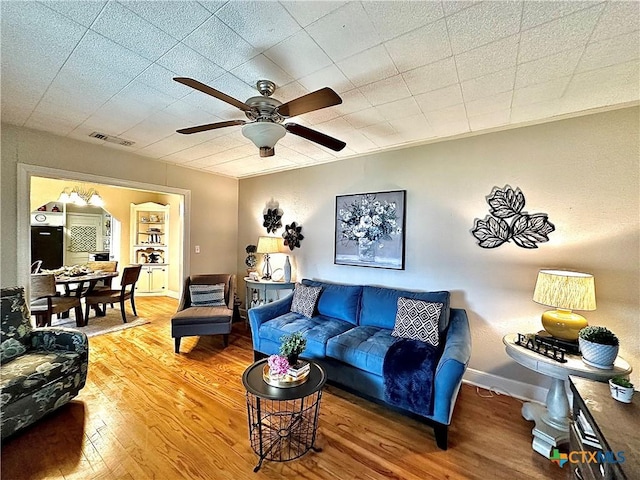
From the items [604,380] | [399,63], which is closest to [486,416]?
[604,380]

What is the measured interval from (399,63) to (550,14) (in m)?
0.75

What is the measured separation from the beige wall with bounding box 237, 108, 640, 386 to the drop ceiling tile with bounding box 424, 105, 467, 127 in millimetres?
447

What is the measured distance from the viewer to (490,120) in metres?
2.58

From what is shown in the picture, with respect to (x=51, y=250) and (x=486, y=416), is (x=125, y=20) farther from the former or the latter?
(x=51, y=250)

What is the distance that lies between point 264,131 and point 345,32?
774mm

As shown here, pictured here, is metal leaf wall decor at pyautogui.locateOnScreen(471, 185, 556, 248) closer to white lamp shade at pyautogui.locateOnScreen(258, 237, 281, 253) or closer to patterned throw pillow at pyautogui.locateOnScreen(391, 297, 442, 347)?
patterned throw pillow at pyautogui.locateOnScreen(391, 297, 442, 347)

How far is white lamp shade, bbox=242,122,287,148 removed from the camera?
1917 mm

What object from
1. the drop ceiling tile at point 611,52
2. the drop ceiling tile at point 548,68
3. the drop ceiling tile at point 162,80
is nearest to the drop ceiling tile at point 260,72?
the drop ceiling tile at point 162,80

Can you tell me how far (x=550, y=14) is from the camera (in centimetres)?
136

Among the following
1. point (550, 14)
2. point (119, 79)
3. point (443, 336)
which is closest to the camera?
point (550, 14)

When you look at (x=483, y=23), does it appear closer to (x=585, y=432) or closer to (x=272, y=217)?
(x=585, y=432)

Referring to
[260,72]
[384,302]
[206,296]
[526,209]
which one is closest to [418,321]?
[384,302]

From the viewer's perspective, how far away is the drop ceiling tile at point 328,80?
73.5 inches

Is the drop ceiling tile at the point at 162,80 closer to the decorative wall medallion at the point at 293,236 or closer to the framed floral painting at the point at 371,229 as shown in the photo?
the framed floral painting at the point at 371,229
